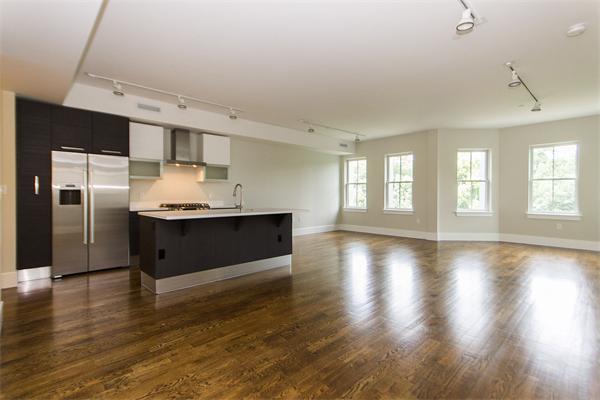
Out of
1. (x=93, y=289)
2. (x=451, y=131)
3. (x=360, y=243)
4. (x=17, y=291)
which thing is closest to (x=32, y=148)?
(x=17, y=291)

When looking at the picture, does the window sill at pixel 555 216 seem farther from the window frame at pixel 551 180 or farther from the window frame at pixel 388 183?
the window frame at pixel 388 183

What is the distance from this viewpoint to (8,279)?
12.4 feet

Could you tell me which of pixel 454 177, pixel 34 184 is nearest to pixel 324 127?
pixel 454 177

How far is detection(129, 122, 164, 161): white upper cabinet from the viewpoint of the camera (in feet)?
16.4

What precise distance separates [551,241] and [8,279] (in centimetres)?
972

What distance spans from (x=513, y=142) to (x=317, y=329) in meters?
7.13

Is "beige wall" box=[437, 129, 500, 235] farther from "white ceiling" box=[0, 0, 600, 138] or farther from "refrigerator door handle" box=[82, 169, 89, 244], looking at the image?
"refrigerator door handle" box=[82, 169, 89, 244]

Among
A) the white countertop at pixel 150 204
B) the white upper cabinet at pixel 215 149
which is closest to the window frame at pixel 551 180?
the white upper cabinet at pixel 215 149

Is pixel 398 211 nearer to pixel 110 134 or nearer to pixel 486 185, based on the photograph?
pixel 486 185

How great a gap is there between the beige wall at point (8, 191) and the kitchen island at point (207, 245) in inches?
64.1

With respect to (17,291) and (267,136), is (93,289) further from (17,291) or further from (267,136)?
(267,136)

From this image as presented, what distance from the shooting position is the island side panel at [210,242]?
11.6 ft

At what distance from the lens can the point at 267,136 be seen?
6.87m

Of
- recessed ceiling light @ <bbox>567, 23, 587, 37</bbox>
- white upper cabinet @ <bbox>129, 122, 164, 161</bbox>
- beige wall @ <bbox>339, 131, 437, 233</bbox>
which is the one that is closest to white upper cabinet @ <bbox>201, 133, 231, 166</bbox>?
white upper cabinet @ <bbox>129, 122, 164, 161</bbox>
